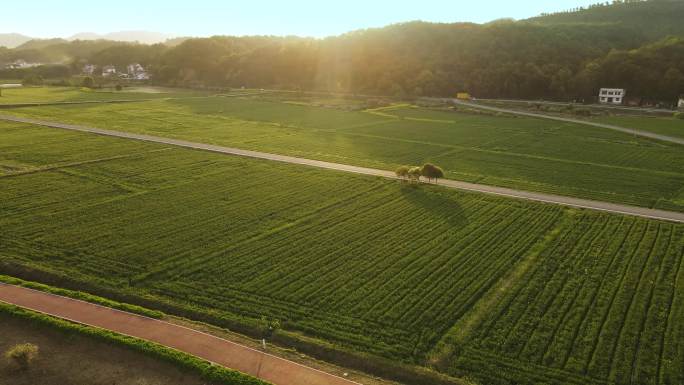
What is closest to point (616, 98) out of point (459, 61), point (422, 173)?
point (459, 61)

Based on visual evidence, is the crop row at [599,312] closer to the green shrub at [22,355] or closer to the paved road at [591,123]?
the green shrub at [22,355]

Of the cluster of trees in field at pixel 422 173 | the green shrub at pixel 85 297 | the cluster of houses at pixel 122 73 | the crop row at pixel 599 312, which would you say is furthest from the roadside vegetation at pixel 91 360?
the cluster of houses at pixel 122 73

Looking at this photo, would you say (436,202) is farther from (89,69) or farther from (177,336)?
(89,69)

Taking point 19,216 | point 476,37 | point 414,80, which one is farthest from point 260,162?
point 476,37

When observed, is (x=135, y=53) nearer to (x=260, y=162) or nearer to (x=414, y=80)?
(x=414, y=80)

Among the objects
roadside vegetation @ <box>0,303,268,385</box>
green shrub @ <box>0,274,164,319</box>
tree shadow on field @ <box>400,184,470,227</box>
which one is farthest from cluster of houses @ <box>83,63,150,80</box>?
roadside vegetation @ <box>0,303,268,385</box>
